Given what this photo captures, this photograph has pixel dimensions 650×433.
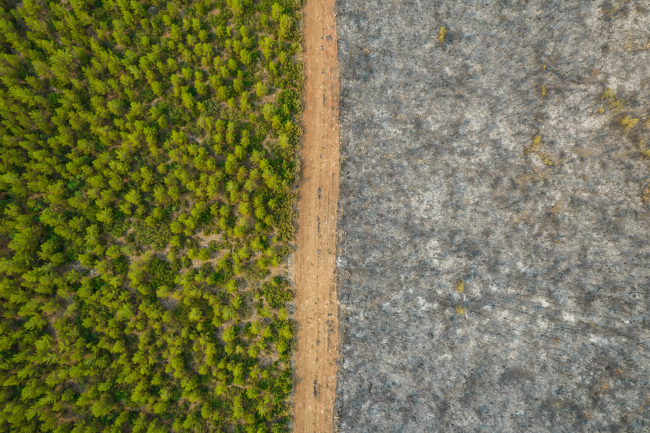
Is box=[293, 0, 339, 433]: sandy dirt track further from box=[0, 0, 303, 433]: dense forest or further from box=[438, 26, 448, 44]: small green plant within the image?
box=[438, 26, 448, 44]: small green plant

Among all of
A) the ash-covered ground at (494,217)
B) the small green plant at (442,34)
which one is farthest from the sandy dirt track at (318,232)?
the small green plant at (442,34)

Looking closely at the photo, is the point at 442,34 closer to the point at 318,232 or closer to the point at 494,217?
the point at 494,217

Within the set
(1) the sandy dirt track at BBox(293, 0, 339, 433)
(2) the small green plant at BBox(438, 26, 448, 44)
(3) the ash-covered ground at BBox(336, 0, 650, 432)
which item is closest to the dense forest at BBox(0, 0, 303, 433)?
(1) the sandy dirt track at BBox(293, 0, 339, 433)

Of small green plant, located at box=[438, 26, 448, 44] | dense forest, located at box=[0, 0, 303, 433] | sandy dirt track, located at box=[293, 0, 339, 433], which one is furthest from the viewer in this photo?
sandy dirt track, located at box=[293, 0, 339, 433]

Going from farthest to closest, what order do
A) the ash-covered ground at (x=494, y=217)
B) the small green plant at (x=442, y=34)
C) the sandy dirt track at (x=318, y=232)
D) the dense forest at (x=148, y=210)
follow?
the sandy dirt track at (x=318, y=232) < the dense forest at (x=148, y=210) < the small green plant at (x=442, y=34) < the ash-covered ground at (x=494, y=217)

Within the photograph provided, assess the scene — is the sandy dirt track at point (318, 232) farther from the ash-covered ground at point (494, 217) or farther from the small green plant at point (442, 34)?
the small green plant at point (442, 34)

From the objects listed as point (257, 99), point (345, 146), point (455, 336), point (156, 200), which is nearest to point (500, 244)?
point (455, 336)

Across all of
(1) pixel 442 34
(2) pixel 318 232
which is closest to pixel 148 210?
(2) pixel 318 232
